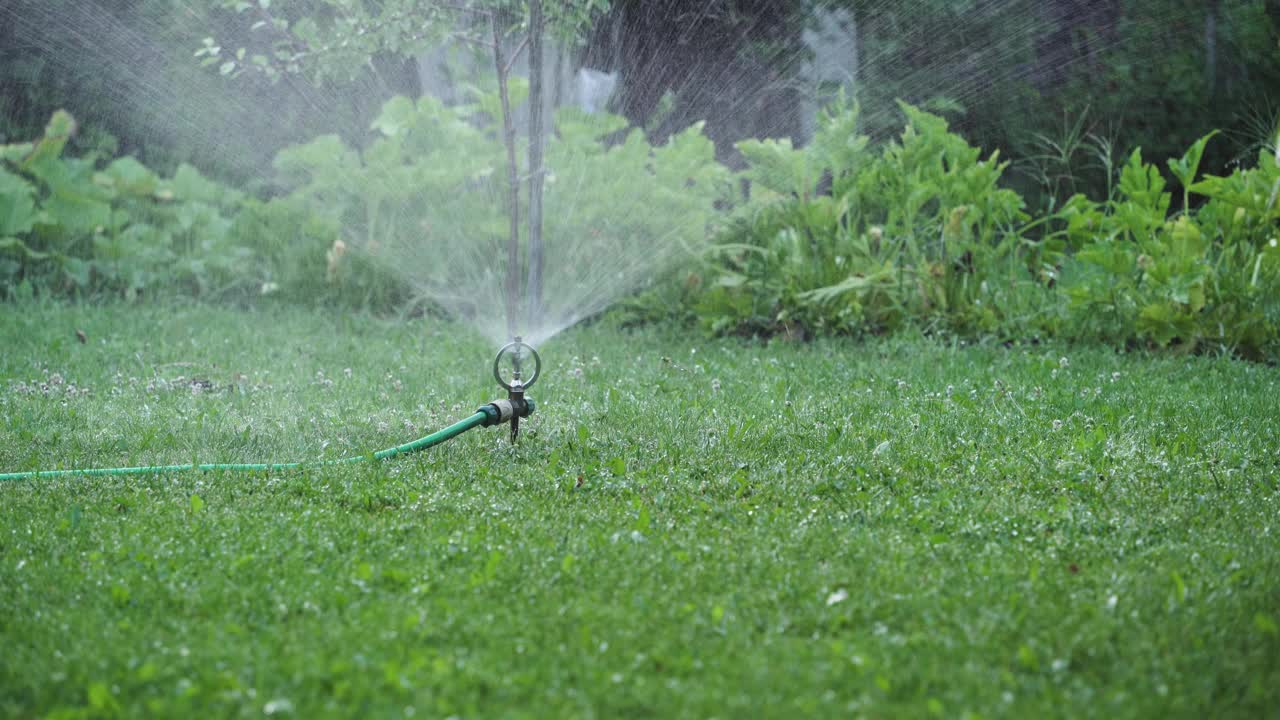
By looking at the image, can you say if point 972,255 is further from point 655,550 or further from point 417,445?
point 655,550

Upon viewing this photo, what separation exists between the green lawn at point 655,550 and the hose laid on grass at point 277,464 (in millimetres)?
63

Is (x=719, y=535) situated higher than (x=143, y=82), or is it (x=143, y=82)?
(x=143, y=82)

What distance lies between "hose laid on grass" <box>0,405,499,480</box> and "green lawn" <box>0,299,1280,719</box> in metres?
0.06

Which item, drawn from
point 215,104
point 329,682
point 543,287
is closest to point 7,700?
point 329,682

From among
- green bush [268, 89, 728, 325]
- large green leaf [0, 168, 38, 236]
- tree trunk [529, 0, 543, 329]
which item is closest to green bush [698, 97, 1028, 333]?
green bush [268, 89, 728, 325]

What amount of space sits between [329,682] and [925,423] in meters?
2.41

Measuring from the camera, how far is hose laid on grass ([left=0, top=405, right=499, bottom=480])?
319 centimetres

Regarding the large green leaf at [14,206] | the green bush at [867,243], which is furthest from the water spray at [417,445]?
the large green leaf at [14,206]

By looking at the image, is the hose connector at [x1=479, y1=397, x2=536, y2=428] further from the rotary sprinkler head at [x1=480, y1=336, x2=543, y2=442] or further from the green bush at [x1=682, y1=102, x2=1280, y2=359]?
the green bush at [x1=682, y1=102, x2=1280, y2=359]

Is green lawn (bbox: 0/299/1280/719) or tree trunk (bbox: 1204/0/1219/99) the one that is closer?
green lawn (bbox: 0/299/1280/719)

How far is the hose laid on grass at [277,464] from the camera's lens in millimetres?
3189

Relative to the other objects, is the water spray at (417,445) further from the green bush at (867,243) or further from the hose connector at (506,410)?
the green bush at (867,243)

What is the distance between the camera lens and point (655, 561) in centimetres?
251

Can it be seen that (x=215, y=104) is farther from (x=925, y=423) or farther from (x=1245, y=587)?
(x=1245, y=587)
